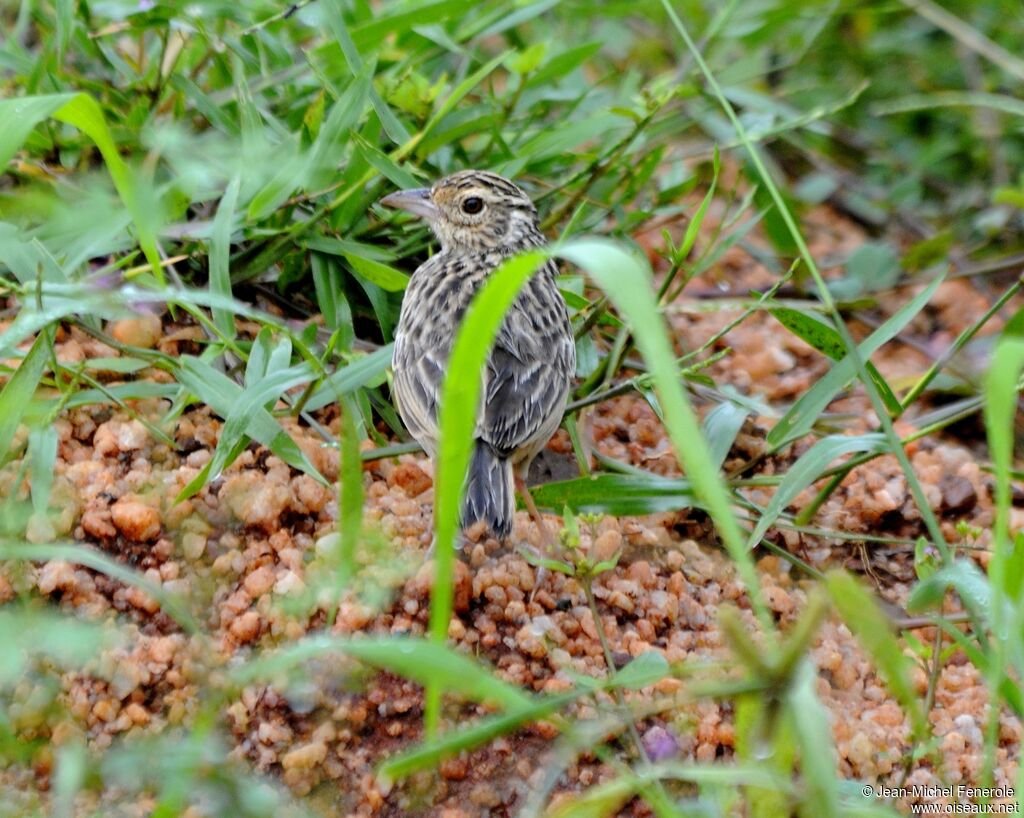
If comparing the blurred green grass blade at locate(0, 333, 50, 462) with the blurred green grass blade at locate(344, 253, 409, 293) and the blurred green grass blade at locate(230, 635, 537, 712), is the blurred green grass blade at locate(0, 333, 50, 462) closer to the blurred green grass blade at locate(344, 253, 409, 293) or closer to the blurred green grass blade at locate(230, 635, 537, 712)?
the blurred green grass blade at locate(344, 253, 409, 293)

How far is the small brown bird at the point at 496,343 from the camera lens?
3.68 metres

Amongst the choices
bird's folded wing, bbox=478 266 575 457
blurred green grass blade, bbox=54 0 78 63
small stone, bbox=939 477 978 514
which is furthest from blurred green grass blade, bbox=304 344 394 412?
small stone, bbox=939 477 978 514

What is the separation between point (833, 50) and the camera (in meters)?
7.05

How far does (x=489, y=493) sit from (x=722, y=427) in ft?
2.69

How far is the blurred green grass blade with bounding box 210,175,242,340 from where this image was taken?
154 inches

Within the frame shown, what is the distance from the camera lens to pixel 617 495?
3797 millimetres

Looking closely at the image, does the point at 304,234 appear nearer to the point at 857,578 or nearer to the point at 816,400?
the point at 816,400

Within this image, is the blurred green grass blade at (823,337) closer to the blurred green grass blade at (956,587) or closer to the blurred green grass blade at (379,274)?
the blurred green grass blade at (956,587)

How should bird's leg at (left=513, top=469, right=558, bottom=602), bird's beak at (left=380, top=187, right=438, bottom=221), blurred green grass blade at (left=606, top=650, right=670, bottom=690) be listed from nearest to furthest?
blurred green grass blade at (left=606, top=650, right=670, bottom=690)
bird's leg at (left=513, top=469, right=558, bottom=602)
bird's beak at (left=380, top=187, right=438, bottom=221)

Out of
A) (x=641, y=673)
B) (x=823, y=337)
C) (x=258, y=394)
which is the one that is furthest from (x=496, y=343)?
(x=641, y=673)

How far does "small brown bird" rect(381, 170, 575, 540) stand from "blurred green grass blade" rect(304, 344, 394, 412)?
5 centimetres

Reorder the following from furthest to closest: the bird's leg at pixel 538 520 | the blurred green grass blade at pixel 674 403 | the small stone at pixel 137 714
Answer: the bird's leg at pixel 538 520
the small stone at pixel 137 714
the blurred green grass blade at pixel 674 403

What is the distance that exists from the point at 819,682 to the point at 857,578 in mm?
595

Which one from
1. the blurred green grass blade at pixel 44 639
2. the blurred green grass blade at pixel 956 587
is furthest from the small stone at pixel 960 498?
the blurred green grass blade at pixel 44 639
